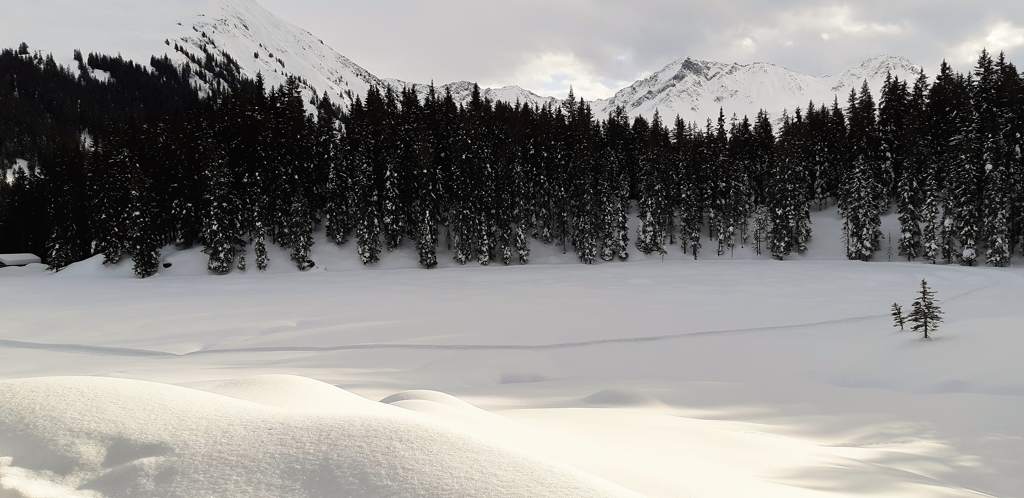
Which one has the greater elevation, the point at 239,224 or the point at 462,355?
the point at 239,224

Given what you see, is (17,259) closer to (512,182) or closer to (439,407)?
(512,182)

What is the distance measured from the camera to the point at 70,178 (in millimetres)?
53875

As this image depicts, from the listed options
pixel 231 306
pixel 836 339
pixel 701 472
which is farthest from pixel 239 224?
pixel 701 472

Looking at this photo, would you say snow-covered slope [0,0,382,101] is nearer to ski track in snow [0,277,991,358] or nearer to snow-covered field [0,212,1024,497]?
snow-covered field [0,212,1024,497]

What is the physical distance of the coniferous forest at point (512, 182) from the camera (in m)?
44.6

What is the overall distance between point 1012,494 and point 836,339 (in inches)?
458

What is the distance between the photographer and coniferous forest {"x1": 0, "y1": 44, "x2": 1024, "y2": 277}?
1757 inches

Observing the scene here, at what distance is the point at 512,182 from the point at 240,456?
5111cm

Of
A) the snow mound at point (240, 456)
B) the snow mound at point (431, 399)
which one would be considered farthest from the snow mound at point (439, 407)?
the snow mound at point (240, 456)

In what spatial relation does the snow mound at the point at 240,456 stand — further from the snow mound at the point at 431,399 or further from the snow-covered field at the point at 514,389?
the snow mound at the point at 431,399

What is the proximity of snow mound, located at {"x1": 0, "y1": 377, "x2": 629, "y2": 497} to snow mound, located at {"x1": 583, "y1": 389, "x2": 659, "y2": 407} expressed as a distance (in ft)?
24.1

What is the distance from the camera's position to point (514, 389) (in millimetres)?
11781

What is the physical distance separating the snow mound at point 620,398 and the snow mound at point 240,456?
735 centimetres

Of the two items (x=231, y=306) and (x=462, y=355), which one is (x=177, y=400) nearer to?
(x=462, y=355)
